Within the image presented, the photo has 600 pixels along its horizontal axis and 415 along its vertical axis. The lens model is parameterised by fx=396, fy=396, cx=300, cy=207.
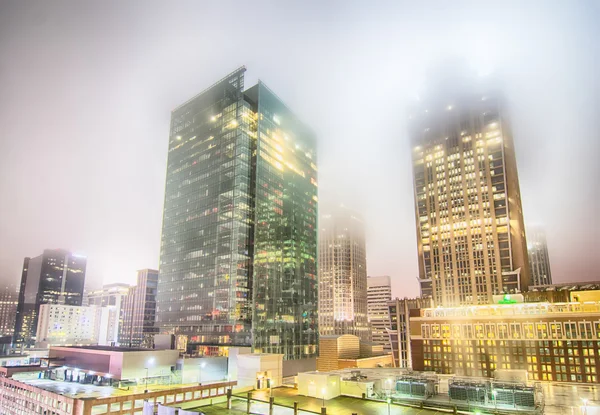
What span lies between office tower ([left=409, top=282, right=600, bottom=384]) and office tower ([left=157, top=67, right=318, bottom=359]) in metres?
46.9

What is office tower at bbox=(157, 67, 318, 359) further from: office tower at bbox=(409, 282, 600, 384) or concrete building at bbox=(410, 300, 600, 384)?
office tower at bbox=(409, 282, 600, 384)

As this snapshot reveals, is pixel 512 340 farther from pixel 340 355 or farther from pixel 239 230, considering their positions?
pixel 239 230

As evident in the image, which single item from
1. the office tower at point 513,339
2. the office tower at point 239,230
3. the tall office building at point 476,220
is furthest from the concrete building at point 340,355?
the tall office building at point 476,220

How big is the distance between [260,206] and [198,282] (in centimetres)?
3669

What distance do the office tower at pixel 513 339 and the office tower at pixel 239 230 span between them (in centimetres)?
4694

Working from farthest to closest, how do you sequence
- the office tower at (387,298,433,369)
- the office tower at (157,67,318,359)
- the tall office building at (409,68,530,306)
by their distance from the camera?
the office tower at (387,298,433,369) → the tall office building at (409,68,530,306) → the office tower at (157,67,318,359)

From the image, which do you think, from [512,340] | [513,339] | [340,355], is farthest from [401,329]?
[513,339]

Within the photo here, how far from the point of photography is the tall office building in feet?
570

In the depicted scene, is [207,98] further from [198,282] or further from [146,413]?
[146,413]

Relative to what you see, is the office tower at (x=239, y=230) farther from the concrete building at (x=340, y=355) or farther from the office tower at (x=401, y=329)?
the office tower at (x=401, y=329)

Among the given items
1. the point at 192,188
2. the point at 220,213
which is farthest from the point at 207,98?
the point at 220,213

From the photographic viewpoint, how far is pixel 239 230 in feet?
470

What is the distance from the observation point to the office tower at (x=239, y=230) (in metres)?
140

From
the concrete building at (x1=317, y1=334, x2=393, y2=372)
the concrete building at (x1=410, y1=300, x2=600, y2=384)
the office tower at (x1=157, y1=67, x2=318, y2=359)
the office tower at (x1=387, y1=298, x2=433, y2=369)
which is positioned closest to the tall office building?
the office tower at (x1=387, y1=298, x2=433, y2=369)
